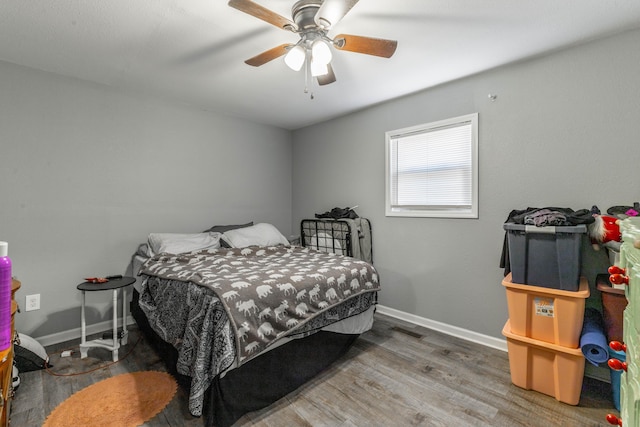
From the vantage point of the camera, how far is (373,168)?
3371 mm

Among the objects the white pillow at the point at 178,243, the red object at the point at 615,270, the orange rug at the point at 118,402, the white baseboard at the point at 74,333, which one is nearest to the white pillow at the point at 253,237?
the white pillow at the point at 178,243

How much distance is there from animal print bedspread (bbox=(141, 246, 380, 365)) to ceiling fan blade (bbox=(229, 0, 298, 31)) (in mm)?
1434

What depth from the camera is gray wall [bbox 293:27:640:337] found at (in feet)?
6.54

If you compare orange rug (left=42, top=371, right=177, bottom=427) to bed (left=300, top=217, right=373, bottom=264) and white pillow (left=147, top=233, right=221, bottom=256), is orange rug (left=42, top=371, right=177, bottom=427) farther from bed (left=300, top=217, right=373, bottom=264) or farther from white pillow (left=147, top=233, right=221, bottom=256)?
bed (left=300, top=217, right=373, bottom=264)

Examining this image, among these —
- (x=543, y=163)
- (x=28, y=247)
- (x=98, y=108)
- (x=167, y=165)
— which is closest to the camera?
(x=543, y=163)

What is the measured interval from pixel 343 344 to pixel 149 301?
1529 mm

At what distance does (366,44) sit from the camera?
5.63 ft

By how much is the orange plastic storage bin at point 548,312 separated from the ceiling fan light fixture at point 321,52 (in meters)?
1.84

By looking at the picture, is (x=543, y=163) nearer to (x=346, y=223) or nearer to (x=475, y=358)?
(x=475, y=358)

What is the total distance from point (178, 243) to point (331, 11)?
91.6 inches

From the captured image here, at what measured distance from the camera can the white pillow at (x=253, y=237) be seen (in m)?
3.16

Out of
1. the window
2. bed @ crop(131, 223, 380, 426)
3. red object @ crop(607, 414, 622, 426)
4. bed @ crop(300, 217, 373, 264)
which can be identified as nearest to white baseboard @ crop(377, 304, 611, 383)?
bed @ crop(300, 217, 373, 264)

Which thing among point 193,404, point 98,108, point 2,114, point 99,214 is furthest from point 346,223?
point 2,114

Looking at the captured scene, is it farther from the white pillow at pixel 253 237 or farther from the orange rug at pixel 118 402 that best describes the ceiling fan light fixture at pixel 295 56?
the orange rug at pixel 118 402
